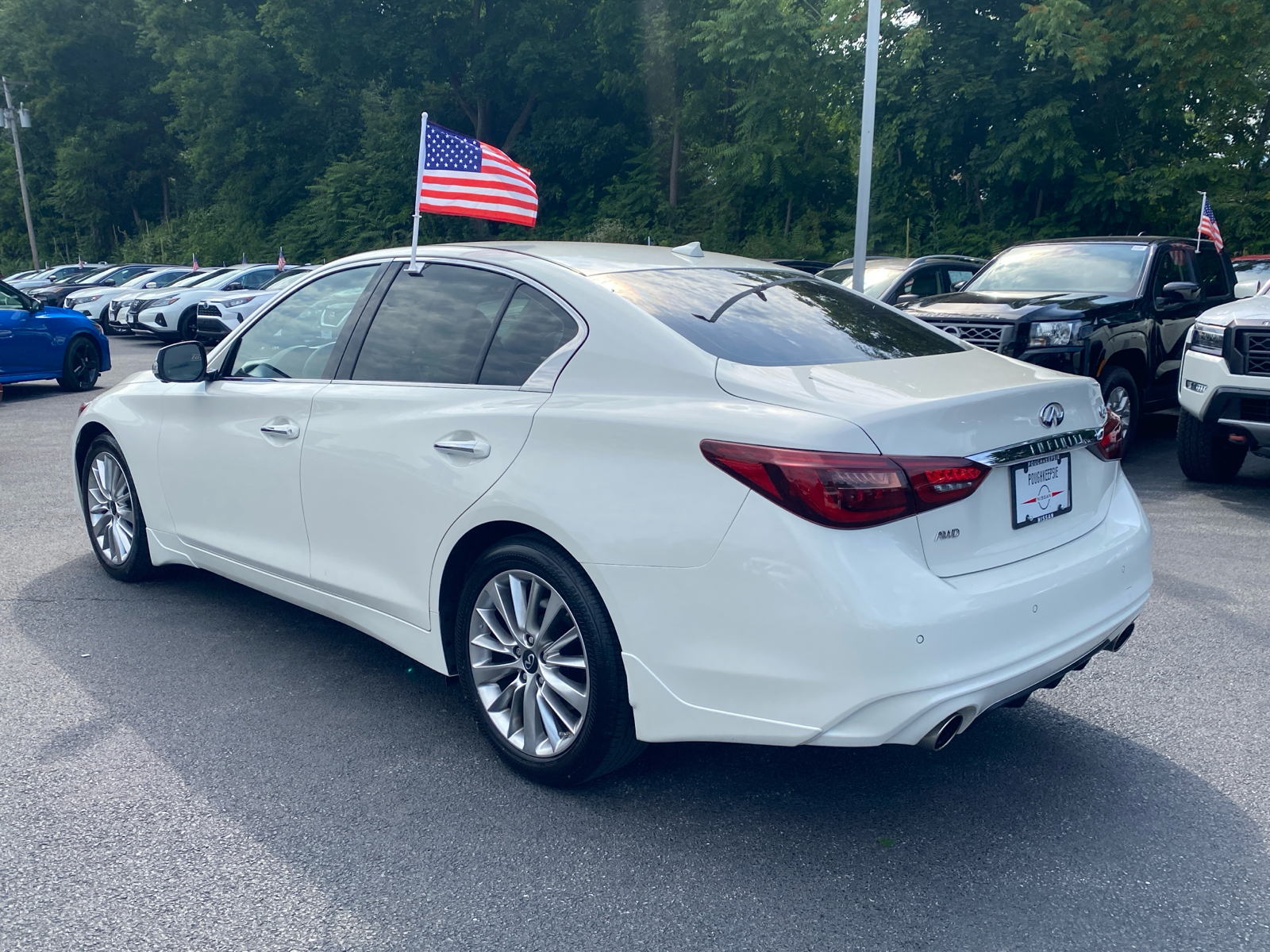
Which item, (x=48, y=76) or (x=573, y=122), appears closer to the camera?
(x=573, y=122)

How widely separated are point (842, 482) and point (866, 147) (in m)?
11.1

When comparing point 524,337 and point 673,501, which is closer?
point 673,501

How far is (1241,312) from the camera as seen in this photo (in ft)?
24.3

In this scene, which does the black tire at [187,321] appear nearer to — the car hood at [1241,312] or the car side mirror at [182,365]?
the car side mirror at [182,365]

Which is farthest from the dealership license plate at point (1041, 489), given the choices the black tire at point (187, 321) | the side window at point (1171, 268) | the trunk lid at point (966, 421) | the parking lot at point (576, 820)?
the black tire at point (187, 321)

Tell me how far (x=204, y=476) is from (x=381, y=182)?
38.5 m

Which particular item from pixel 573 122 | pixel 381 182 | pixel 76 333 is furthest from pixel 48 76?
pixel 76 333

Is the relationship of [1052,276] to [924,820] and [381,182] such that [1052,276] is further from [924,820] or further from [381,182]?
[381,182]

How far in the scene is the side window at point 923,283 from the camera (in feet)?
38.9

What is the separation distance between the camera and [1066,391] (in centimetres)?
327

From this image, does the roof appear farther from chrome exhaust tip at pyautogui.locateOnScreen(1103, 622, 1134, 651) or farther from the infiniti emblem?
chrome exhaust tip at pyautogui.locateOnScreen(1103, 622, 1134, 651)

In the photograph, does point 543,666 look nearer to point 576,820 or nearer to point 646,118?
point 576,820

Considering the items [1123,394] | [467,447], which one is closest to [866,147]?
[1123,394]

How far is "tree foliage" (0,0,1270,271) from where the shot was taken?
931 inches
